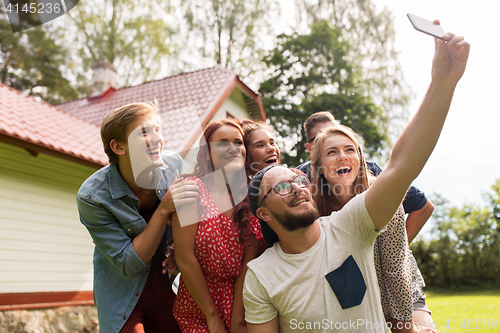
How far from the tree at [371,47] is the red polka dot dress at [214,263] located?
56.3 ft

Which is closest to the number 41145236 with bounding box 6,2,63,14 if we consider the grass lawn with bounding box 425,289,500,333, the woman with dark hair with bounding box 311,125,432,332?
the woman with dark hair with bounding box 311,125,432,332

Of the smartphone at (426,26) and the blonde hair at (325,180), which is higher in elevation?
the smartphone at (426,26)

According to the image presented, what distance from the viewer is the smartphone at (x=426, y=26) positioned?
1.33 metres

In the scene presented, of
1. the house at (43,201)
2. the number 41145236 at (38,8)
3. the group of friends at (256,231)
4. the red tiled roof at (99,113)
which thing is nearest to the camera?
the group of friends at (256,231)

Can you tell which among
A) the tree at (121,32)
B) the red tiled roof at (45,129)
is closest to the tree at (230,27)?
the tree at (121,32)

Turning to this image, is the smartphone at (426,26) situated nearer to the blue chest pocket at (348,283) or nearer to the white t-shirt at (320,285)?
the white t-shirt at (320,285)

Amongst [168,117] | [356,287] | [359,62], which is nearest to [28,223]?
[168,117]

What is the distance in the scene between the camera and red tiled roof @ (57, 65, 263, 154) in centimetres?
925

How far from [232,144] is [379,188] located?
1180 millimetres

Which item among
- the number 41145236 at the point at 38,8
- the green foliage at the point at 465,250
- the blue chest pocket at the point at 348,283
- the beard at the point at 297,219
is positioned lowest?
the green foliage at the point at 465,250

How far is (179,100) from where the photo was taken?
11.3m

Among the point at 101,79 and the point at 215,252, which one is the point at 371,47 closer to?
the point at 101,79

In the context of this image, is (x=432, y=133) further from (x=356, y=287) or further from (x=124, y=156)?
(x=124, y=156)

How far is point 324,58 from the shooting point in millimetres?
17766
